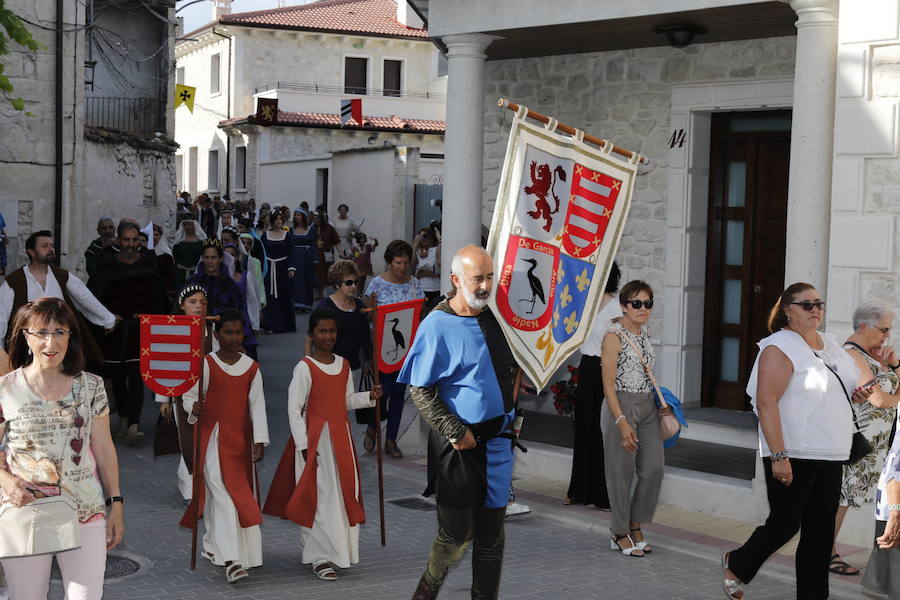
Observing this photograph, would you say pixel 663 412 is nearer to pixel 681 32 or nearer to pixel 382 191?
pixel 681 32

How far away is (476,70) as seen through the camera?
10102mm

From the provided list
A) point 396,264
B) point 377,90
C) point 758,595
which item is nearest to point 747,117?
point 396,264

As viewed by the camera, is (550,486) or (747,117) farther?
(747,117)

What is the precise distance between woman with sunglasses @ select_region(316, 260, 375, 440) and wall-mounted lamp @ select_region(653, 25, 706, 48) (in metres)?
3.08

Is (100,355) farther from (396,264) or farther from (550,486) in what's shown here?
(550,486)

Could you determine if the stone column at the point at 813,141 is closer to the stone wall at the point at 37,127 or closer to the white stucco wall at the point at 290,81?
the stone wall at the point at 37,127

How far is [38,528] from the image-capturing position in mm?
4520

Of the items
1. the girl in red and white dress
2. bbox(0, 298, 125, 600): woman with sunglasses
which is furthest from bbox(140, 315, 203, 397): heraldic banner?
bbox(0, 298, 125, 600): woman with sunglasses

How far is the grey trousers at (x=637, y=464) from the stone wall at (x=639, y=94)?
140 inches

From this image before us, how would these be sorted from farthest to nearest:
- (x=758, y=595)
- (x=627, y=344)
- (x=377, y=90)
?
(x=377, y=90) → (x=627, y=344) → (x=758, y=595)

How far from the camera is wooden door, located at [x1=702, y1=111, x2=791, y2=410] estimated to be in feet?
35.1

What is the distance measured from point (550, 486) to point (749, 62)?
151 inches

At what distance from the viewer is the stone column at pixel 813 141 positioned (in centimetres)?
785

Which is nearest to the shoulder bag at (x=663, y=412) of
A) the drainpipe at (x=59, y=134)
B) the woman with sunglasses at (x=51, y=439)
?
the woman with sunglasses at (x=51, y=439)
